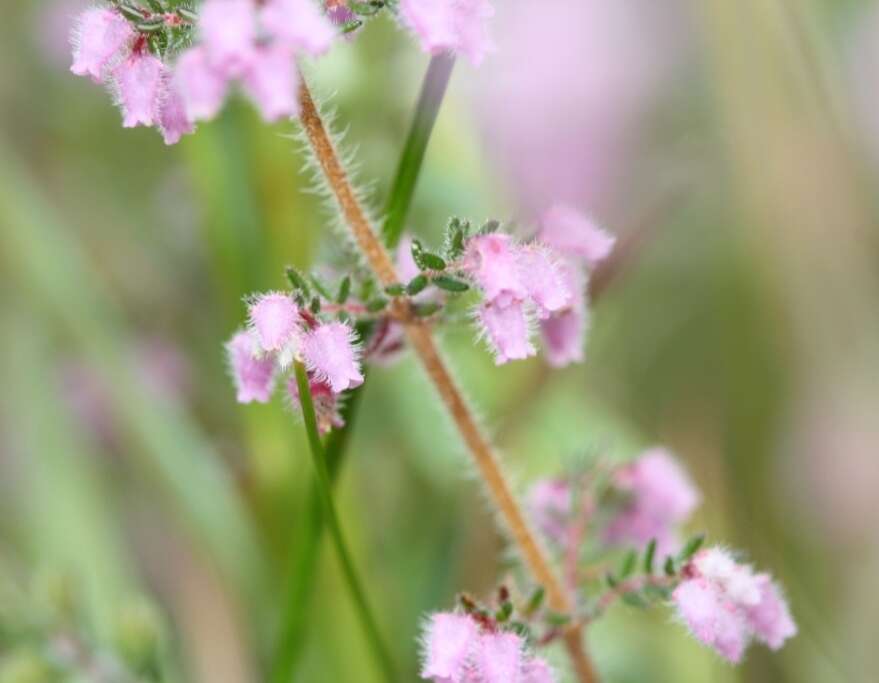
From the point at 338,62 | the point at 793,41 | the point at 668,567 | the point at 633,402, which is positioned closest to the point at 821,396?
the point at 633,402

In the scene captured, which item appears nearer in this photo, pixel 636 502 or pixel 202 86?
pixel 202 86

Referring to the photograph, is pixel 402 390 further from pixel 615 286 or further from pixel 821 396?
pixel 821 396

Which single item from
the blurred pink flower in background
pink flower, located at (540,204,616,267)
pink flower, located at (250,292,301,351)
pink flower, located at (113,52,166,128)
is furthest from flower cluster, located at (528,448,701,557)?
the blurred pink flower in background

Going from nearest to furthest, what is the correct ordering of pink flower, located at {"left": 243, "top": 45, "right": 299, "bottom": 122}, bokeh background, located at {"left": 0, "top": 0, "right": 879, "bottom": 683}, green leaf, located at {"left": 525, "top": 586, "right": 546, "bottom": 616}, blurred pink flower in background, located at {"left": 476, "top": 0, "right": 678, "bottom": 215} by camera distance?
pink flower, located at {"left": 243, "top": 45, "right": 299, "bottom": 122} → green leaf, located at {"left": 525, "top": 586, "right": 546, "bottom": 616} → bokeh background, located at {"left": 0, "top": 0, "right": 879, "bottom": 683} → blurred pink flower in background, located at {"left": 476, "top": 0, "right": 678, "bottom": 215}

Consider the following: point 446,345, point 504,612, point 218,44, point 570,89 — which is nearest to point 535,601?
point 504,612

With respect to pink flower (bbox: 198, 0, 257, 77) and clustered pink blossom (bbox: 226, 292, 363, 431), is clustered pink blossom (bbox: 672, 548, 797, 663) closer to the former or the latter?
clustered pink blossom (bbox: 226, 292, 363, 431)

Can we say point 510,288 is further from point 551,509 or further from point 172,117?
point 551,509
